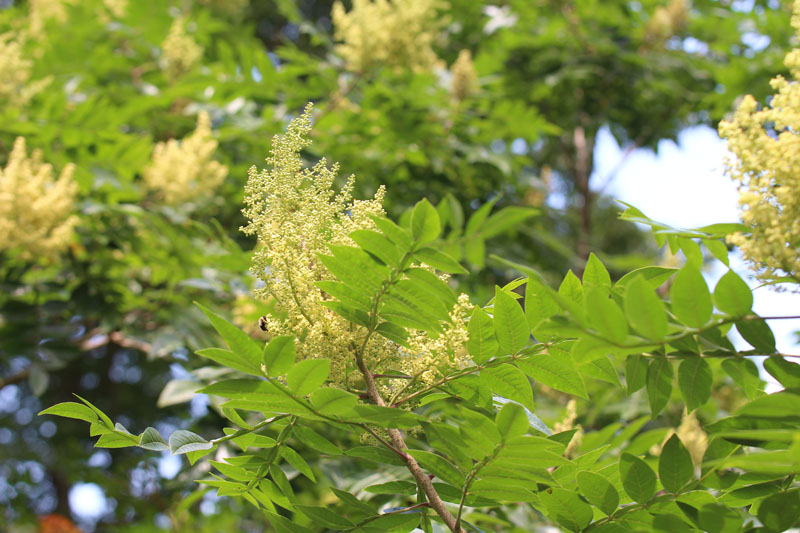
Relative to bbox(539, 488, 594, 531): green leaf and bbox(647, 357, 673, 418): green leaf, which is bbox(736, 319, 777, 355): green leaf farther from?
bbox(539, 488, 594, 531): green leaf

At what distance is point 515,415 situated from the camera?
3.94ft

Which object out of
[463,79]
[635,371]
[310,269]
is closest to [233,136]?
[463,79]

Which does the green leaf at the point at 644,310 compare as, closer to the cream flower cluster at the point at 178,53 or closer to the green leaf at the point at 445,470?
the green leaf at the point at 445,470

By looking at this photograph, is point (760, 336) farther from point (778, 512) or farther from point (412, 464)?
point (412, 464)

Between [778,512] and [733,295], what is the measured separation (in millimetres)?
438

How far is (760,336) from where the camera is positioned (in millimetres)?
1325

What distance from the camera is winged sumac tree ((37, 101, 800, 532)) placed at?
1227mm

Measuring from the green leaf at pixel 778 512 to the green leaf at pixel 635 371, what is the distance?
0.31 meters

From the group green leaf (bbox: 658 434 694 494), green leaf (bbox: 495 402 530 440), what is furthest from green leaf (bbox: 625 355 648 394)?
green leaf (bbox: 495 402 530 440)

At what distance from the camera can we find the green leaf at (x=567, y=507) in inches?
55.2

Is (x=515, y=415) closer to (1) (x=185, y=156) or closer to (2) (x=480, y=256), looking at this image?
(2) (x=480, y=256)

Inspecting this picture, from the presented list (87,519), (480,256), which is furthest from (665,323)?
(87,519)

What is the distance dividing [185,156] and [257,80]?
82 cm

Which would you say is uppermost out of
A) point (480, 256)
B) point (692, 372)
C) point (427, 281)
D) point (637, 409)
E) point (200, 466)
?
point (692, 372)
